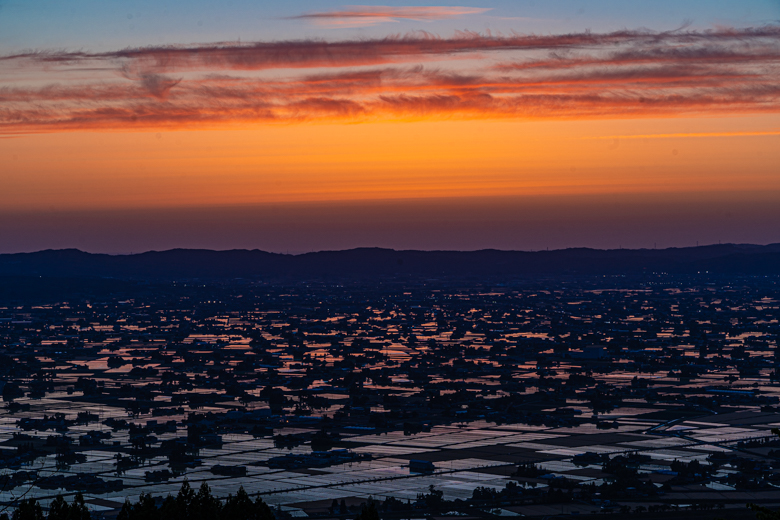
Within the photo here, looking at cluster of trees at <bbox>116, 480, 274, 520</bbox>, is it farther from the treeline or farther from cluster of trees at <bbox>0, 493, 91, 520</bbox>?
cluster of trees at <bbox>0, 493, 91, 520</bbox>

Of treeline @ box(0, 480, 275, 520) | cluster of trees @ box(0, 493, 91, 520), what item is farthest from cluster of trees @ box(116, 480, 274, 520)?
cluster of trees @ box(0, 493, 91, 520)

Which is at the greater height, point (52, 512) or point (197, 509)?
point (52, 512)

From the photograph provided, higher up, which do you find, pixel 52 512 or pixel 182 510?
pixel 52 512

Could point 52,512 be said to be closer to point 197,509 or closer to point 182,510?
point 182,510

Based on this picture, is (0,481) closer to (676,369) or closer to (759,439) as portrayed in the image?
(759,439)

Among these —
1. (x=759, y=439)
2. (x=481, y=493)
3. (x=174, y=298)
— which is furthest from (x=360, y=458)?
(x=174, y=298)

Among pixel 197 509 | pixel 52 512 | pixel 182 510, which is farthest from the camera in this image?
pixel 197 509

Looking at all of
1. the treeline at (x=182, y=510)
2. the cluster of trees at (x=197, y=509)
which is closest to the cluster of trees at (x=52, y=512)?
the treeline at (x=182, y=510)

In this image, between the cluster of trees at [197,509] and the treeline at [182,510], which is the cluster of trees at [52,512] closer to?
the treeline at [182,510]

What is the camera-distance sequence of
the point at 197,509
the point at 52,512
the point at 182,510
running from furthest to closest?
the point at 197,509
the point at 182,510
the point at 52,512

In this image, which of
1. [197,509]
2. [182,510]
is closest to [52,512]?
[182,510]

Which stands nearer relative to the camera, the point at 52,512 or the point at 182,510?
the point at 52,512

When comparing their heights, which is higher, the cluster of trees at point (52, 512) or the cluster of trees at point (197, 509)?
the cluster of trees at point (52, 512)
